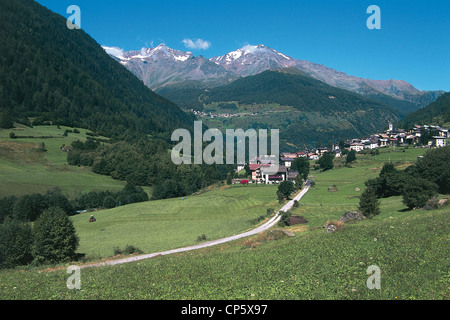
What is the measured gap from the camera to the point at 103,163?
117 m

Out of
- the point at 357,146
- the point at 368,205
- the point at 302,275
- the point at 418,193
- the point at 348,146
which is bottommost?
the point at 302,275

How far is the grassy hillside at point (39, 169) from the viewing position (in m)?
83.3

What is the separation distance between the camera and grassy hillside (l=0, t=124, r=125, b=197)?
83.3m

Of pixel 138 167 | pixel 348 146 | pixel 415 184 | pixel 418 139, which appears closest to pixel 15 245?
pixel 415 184

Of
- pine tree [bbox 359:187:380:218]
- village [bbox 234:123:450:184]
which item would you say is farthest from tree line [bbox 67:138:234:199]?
pine tree [bbox 359:187:380:218]

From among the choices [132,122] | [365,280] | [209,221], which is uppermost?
[132,122]

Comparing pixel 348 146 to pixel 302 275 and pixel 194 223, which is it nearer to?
pixel 194 223

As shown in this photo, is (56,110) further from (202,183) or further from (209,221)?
(209,221)

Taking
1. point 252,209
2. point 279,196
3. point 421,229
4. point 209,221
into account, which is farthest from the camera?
point 279,196

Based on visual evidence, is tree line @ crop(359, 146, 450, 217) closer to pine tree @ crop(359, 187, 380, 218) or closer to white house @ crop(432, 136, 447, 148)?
pine tree @ crop(359, 187, 380, 218)

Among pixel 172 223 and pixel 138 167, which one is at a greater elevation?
pixel 138 167

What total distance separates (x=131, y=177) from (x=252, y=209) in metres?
68.3

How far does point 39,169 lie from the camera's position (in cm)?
9806
